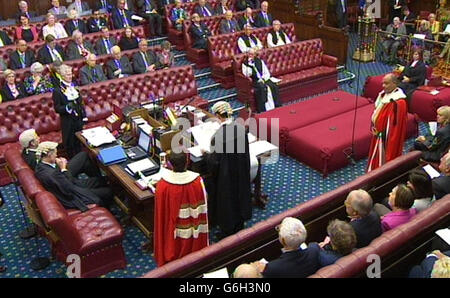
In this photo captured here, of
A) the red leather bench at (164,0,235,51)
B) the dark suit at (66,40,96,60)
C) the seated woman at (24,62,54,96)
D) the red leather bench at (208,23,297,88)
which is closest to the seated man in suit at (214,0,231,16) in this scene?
the red leather bench at (164,0,235,51)

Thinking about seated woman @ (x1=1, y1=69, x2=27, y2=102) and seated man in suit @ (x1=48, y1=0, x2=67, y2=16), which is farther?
seated man in suit @ (x1=48, y1=0, x2=67, y2=16)

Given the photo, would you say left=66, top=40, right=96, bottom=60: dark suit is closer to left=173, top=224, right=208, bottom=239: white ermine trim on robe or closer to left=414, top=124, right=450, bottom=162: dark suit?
left=173, top=224, right=208, bottom=239: white ermine trim on robe

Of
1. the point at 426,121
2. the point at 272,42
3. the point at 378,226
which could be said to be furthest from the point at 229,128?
the point at 272,42

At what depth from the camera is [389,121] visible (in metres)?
6.14

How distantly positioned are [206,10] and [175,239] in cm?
813

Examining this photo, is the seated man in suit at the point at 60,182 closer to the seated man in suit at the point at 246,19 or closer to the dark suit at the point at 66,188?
the dark suit at the point at 66,188

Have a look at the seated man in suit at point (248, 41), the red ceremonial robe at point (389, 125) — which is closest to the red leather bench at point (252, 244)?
the red ceremonial robe at point (389, 125)

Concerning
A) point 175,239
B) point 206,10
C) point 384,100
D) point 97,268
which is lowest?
point 97,268

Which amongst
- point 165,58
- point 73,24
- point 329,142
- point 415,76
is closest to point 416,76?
point 415,76

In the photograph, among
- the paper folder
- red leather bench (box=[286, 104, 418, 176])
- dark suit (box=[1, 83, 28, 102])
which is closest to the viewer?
the paper folder

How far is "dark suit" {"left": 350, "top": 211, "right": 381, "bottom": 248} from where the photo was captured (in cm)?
394

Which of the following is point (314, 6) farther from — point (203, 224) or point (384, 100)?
point (203, 224)

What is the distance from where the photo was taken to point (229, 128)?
17.0 ft

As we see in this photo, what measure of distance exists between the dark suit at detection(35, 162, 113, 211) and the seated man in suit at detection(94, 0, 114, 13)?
7515mm
